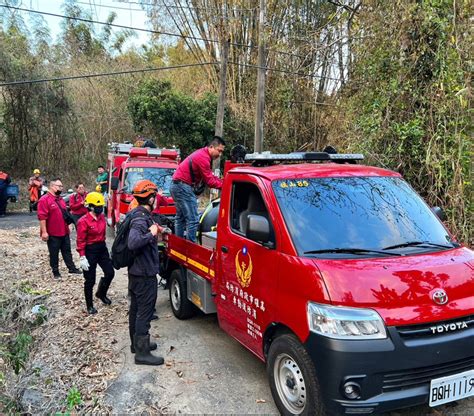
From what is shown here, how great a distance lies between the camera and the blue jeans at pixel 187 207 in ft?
18.7

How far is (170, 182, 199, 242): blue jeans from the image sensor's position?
5715 millimetres

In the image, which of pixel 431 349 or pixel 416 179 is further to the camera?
pixel 416 179

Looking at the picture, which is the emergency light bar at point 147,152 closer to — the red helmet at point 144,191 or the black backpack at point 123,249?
the red helmet at point 144,191

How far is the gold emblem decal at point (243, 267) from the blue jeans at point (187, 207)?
1.77 m

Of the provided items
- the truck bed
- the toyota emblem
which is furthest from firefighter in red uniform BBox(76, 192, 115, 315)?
the toyota emblem

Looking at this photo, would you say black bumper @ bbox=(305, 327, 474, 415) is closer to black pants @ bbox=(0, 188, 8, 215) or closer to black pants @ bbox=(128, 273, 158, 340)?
black pants @ bbox=(128, 273, 158, 340)

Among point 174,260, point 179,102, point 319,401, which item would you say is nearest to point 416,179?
point 174,260

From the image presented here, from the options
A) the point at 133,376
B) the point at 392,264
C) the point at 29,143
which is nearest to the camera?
the point at 392,264

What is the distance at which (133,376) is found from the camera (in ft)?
14.0

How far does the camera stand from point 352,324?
2836mm

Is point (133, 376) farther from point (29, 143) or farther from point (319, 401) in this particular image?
point (29, 143)

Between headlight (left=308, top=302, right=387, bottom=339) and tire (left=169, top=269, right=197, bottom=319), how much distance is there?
9.76 ft

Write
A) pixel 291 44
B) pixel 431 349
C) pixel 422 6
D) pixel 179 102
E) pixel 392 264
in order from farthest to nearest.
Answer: pixel 179 102 → pixel 291 44 → pixel 422 6 → pixel 392 264 → pixel 431 349

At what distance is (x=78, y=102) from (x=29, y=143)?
327 centimetres
